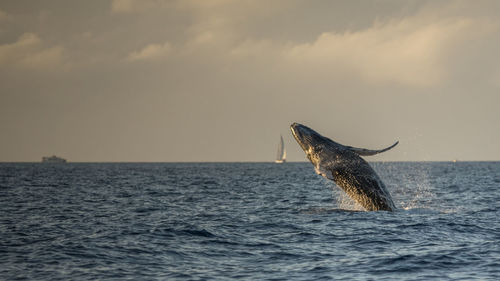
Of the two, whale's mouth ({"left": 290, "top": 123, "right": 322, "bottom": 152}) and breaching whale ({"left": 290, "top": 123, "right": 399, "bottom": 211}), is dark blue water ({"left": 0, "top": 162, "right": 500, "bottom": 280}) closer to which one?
breaching whale ({"left": 290, "top": 123, "right": 399, "bottom": 211})

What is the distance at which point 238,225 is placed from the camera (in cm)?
1966

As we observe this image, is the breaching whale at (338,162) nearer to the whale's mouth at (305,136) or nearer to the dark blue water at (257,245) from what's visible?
the whale's mouth at (305,136)

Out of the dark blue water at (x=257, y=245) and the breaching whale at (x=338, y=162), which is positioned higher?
the breaching whale at (x=338, y=162)

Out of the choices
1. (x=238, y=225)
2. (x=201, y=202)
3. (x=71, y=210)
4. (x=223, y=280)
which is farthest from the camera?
(x=201, y=202)

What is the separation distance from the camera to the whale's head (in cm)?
1811

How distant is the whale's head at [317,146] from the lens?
1811 cm

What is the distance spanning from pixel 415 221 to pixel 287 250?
6.15 meters

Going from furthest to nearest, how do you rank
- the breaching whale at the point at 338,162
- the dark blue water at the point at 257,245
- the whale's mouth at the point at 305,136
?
the whale's mouth at the point at 305,136, the breaching whale at the point at 338,162, the dark blue water at the point at 257,245

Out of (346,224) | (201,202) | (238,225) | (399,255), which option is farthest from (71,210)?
(399,255)

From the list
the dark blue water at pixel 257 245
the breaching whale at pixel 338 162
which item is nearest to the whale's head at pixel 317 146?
the breaching whale at pixel 338 162

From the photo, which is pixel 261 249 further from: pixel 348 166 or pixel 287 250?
pixel 348 166

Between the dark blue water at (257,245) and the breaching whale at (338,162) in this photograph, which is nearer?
the dark blue water at (257,245)

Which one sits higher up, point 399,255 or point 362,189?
point 362,189

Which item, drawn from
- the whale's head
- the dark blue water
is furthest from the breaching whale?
the dark blue water
